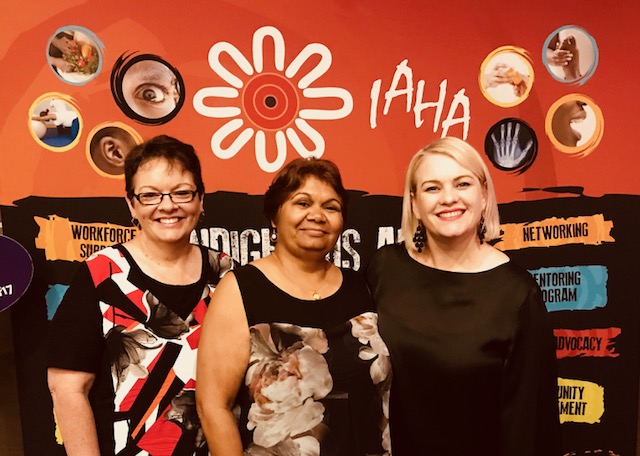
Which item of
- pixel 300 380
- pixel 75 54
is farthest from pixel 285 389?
pixel 75 54

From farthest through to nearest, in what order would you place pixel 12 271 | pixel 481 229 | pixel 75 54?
pixel 75 54, pixel 12 271, pixel 481 229

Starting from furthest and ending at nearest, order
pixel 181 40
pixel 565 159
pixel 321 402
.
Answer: pixel 565 159 < pixel 181 40 < pixel 321 402

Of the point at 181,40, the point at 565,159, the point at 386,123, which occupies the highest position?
the point at 181,40

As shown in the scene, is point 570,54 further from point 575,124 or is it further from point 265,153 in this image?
point 265,153

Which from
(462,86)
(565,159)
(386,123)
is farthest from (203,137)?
(565,159)

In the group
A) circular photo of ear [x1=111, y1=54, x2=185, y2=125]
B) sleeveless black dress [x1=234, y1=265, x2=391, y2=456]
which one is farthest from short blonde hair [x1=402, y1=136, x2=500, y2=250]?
circular photo of ear [x1=111, y1=54, x2=185, y2=125]

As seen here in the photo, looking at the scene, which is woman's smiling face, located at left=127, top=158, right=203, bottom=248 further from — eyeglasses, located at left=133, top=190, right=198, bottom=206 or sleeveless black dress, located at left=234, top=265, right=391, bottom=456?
sleeveless black dress, located at left=234, top=265, right=391, bottom=456

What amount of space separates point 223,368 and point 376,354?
0.48 m

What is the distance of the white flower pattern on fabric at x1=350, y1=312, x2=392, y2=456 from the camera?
1.52m

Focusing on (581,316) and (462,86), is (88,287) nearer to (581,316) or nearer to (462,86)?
(462,86)

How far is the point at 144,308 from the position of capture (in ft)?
4.96

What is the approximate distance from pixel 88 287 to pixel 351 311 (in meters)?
0.82

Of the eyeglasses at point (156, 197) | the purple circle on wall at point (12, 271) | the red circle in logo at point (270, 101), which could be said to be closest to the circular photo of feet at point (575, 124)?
the red circle in logo at point (270, 101)

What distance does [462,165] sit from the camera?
5.26 feet
